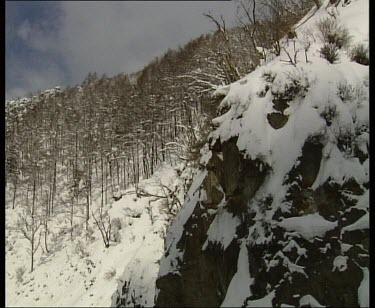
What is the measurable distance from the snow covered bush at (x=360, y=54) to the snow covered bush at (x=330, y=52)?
294 millimetres

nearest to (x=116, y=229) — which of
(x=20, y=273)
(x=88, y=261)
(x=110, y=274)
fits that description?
(x=88, y=261)

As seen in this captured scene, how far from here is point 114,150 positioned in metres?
43.7

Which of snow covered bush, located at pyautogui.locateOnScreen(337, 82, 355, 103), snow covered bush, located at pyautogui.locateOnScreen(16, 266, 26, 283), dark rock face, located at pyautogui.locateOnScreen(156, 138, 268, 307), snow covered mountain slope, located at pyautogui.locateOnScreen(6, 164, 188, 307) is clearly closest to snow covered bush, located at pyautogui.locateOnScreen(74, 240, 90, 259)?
snow covered mountain slope, located at pyautogui.locateOnScreen(6, 164, 188, 307)

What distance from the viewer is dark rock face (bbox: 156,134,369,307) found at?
6.84 meters

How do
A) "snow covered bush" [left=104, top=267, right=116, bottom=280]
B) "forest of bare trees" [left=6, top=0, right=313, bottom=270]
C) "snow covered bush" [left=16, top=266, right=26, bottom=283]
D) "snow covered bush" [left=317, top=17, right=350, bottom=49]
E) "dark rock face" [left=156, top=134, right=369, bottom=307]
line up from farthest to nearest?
"forest of bare trees" [left=6, top=0, right=313, bottom=270] < "snow covered bush" [left=16, top=266, right=26, bottom=283] < "snow covered bush" [left=104, top=267, right=116, bottom=280] < "snow covered bush" [left=317, top=17, right=350, bottom=49] < "dark rock face" [left=156, top=134, right=369, bottom=307]

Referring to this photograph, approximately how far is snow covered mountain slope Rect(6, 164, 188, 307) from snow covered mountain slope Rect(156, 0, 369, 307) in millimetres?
10122

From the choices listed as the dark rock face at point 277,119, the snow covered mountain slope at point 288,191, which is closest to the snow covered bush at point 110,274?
the snow covered mountain slope at point 288,191

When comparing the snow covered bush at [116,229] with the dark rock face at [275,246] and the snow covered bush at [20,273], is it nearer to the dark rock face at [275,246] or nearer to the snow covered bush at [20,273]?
the snow covered bush at [20,273]

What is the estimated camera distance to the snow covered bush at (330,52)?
8.75 m

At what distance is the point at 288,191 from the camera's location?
7.78 metres

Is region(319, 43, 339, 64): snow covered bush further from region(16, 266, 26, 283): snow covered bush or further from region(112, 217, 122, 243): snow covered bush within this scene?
region(16, 266, 26, 283): snow covered bush

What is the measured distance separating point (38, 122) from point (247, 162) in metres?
49.7
